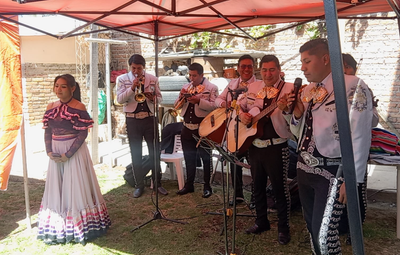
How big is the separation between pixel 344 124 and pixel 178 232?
3.08 meters

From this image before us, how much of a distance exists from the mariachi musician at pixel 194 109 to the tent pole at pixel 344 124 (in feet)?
11.4

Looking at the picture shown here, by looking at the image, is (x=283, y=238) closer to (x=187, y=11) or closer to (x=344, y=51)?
(x=187, y=11)

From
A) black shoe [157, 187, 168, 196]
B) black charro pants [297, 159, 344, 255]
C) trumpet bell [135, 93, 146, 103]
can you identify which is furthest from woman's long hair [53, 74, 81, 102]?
black charro pants [297, 159, 344, 255]

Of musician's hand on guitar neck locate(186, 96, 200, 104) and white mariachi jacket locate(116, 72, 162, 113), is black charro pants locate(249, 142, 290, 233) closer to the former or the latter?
musician's hand on guitar neck locate(186, 96, 200, 104)

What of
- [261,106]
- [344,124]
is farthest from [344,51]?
[344,124]

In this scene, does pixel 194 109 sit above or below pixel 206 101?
below

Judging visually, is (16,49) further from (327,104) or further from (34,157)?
(34,157)

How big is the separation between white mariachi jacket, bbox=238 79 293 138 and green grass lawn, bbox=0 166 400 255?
128cm

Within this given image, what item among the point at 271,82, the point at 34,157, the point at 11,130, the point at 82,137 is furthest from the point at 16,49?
the point at 34,157

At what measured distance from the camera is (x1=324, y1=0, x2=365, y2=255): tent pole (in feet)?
5.70

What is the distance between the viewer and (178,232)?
4375 mm

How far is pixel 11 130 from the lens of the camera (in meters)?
4.14

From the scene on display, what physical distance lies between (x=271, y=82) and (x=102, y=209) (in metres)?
2.56

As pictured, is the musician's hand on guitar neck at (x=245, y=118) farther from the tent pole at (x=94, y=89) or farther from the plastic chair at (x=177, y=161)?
the tent pole at (x=94, y=89)
